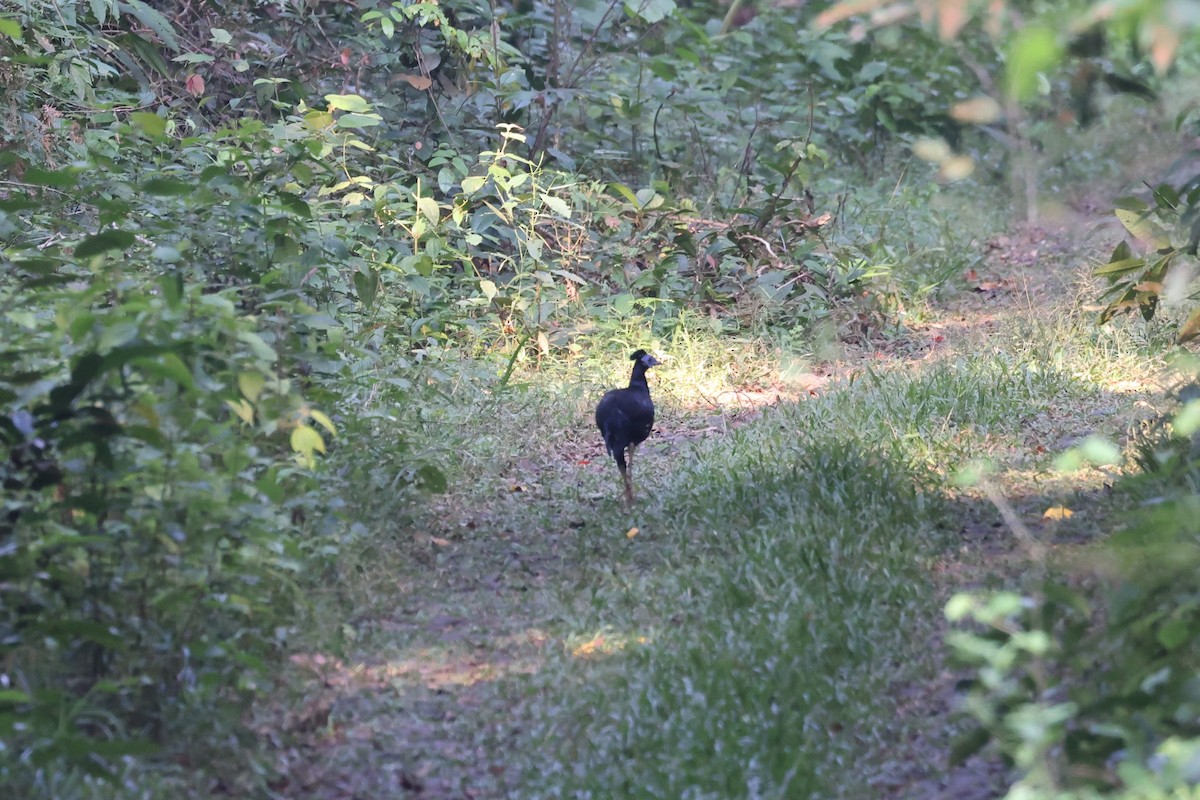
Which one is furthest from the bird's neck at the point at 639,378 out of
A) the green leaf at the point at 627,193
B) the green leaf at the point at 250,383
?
the green leaf at the point at 250,383

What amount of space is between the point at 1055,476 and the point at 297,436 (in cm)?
313

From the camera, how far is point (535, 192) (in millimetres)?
8266

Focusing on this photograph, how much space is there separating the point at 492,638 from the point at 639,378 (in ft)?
7.00

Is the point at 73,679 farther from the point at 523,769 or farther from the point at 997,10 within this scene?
the point at 997,10

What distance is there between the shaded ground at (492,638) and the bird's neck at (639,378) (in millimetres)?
471

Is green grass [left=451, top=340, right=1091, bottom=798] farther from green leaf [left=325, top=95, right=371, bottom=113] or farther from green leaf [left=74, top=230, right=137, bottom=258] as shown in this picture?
green leaf [left=325, top=95, right=371, bottom=113]

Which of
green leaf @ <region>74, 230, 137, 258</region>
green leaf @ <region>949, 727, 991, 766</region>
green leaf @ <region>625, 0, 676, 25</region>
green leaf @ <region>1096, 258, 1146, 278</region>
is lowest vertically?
green leaf @ <region>949, 727, 991, 766</region>

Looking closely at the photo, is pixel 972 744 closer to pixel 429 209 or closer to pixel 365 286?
pixel 365 286

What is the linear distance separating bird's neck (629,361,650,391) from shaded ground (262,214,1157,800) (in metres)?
0.47

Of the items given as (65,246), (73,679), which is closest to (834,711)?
(73,679)

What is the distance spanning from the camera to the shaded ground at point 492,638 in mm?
3305

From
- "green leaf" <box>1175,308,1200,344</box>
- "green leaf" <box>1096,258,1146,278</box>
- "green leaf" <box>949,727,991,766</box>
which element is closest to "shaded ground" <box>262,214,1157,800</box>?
"green leaf" <box>949,727,991,766</box>

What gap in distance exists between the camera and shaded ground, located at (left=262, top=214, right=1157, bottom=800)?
130 inches

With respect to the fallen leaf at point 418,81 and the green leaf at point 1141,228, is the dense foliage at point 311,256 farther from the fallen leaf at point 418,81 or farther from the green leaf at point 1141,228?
the green leaf at point 1141,228
